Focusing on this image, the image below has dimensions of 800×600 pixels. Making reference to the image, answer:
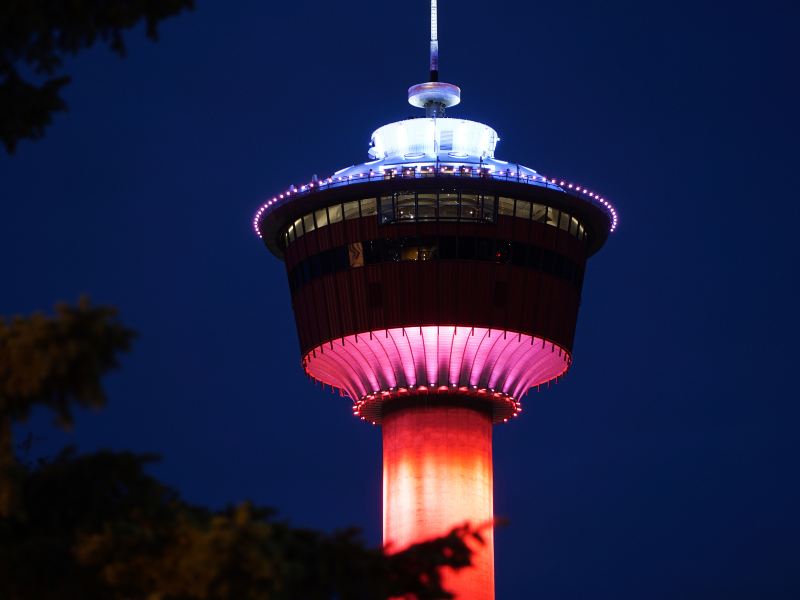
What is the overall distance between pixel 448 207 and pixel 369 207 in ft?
11.6

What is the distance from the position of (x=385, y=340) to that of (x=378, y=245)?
169 inches

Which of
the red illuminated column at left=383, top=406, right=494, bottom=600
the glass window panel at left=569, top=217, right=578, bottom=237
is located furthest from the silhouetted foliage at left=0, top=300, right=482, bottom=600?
the glass window panel at left=569, top=217, right=578, bottom=237

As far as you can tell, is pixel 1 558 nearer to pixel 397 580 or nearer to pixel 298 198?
pixel 397 580

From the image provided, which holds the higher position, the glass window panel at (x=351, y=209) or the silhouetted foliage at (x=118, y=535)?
the glass window panel at (x=351, y=209)

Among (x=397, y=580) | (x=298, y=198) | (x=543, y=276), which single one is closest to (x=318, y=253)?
(x=298, y=198)

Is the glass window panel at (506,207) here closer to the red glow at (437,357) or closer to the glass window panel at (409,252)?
the glass window panel at (409,252)

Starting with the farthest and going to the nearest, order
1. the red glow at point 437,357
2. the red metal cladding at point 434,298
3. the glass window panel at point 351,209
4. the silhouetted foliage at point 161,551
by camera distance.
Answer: the glass window panel at point 351,209, the red metal cladding at point 434,298, the red glow at point 437,357, the silhouetted foliage at point 161,551

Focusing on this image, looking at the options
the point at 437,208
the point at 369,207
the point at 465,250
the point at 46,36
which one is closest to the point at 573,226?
the point at 465,250

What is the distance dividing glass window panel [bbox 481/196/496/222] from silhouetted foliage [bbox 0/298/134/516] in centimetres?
5376

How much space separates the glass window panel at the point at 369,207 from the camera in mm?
82688

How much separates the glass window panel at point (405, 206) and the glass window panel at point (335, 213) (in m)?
2.64

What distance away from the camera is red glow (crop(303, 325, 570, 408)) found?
82375mm

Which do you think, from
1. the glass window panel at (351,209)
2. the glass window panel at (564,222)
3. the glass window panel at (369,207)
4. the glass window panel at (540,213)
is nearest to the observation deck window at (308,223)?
the glass window panel at (351,209)

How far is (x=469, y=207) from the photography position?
82.7 m
